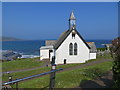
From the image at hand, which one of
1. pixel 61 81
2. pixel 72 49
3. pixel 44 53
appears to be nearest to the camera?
pixel 61 81

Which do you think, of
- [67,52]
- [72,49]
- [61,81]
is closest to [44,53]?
[67,52]

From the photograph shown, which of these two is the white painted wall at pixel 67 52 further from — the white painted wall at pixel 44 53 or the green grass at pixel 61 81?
the green grass at pixel 61 81

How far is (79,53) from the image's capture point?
25.0m

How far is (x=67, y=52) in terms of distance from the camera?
24766mm

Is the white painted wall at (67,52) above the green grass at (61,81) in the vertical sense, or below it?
above

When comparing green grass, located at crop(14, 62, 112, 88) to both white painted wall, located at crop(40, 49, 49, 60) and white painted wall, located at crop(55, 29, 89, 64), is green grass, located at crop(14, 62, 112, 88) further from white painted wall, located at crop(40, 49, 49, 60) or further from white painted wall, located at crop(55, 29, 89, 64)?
white painted wall, located at crop(40, 49, 49, 60)

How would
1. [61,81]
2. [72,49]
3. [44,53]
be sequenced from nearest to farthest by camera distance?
1. [61,81]
2. [72,49]
3. [44,53]

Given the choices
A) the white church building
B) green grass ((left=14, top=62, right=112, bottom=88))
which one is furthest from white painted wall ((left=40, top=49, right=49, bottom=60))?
green grass ((left=14, top=62, right=112, bottom=88))

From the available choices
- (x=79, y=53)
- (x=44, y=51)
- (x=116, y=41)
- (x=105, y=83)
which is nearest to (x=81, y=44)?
(x=79, y=53)

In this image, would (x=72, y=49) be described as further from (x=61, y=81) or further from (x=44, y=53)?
(x=61, y=81)

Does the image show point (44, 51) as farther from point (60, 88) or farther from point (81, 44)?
point (60, 88)

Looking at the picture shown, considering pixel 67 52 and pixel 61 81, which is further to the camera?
pixel 67 52

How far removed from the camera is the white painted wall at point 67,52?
80.4ft

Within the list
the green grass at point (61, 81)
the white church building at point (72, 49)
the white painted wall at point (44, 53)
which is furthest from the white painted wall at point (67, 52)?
the green grass at point (61, 81)
